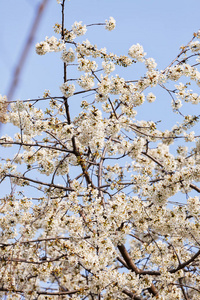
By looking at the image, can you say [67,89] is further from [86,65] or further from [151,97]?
[151,97]

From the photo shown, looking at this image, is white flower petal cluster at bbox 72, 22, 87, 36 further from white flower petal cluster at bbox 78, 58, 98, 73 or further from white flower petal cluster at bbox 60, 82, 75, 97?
white flower petal cluster at bbox 60, 82, 75, 97

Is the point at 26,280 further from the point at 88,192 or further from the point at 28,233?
the point at 88,192

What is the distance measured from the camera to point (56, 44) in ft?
21.2

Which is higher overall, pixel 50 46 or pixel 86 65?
pixel 50 46

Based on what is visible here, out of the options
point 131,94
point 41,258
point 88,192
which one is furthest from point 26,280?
point 131,94

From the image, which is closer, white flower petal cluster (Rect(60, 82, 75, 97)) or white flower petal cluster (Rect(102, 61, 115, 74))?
white flower petal cluster (Rect(60, 82, 75, 97))

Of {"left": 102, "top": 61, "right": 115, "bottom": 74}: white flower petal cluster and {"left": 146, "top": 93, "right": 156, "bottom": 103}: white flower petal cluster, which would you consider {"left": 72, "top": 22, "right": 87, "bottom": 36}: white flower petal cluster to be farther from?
{"left": 146, "top": 93, "right": 156, "bottom": 103}: white flower petal cluster

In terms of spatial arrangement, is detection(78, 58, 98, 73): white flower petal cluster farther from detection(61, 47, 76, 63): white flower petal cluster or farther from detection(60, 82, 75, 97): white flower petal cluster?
detection(60, 82, 75, 97): white flower petal cluster

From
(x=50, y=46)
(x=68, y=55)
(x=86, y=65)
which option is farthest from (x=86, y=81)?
(x=50, y=46)

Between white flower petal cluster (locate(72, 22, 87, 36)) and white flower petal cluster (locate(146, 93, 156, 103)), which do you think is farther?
white flower petal cluster (locate(146, 93, 156, 103))

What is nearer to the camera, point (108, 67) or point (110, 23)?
point (108, 67)

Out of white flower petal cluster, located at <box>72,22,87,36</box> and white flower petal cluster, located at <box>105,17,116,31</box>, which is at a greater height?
white flower petal cluster, located at <box>105,17,116,31</box>

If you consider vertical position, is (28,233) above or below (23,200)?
below

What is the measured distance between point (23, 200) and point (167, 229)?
9.08ft
